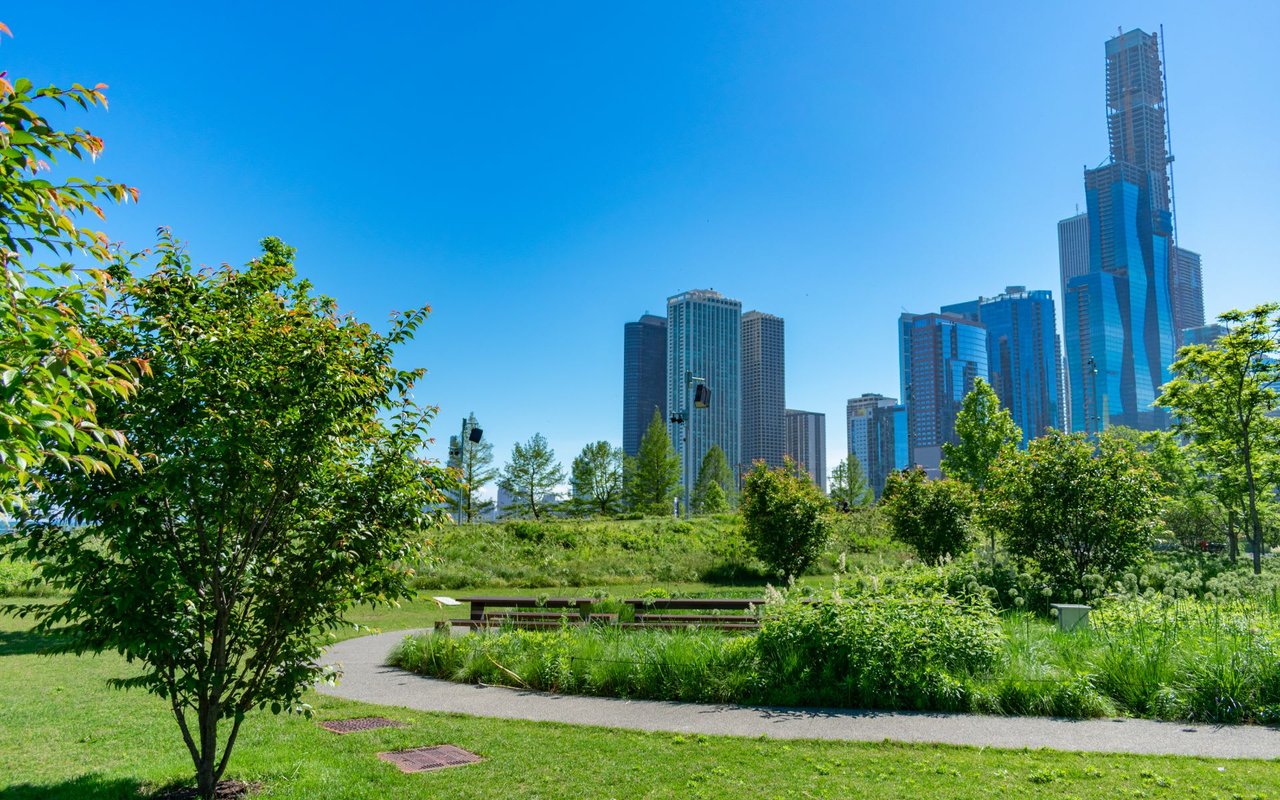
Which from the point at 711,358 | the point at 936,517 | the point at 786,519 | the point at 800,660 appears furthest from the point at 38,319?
the point at 711,358

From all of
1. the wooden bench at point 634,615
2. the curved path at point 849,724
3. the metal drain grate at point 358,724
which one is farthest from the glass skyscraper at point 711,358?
the metal drain grate at point 358,724

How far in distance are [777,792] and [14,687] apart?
9.02m

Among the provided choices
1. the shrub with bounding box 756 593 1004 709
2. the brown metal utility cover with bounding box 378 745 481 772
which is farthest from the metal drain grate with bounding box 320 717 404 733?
the shrub with bounding box 756 593 1004 709

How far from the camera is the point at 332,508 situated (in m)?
5.37

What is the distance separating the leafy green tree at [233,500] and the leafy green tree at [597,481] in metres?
52.7

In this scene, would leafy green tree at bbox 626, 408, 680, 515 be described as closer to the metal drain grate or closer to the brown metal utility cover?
the metal drain grate

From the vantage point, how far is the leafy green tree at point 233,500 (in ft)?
15.0

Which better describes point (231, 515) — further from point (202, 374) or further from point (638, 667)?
point (638, 667)

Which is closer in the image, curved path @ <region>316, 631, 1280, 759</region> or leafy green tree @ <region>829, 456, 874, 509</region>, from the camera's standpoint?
curved path @ <region>316, 631, 1280, 759</region>

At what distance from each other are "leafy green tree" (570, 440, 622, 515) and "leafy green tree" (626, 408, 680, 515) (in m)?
1.65

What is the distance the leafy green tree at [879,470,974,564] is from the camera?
21516 mm

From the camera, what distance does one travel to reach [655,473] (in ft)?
185

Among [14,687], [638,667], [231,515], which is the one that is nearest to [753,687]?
[638,667]

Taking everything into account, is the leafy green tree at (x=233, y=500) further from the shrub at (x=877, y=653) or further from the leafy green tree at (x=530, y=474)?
the leafy green tree at (x=530, y=474)
